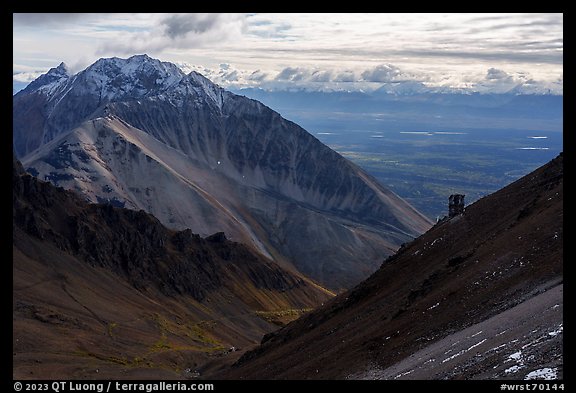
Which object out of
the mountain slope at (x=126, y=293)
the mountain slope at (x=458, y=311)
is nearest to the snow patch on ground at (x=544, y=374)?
the mountain slope at (x=458, y=311)

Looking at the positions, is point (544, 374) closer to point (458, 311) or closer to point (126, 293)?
point (458, 311)

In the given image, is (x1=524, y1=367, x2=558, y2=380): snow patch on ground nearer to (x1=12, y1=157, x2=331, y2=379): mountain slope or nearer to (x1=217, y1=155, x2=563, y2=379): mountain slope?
(x1=217, y1=155, x2=563, y2=379): mountain slope

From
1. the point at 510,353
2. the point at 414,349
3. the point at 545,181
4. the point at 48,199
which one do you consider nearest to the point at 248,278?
the point at 48,199

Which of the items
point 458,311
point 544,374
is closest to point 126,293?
point 458,311

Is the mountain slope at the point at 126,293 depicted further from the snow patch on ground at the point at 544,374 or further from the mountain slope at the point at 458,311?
the snow patch on ground at the point at 544,374

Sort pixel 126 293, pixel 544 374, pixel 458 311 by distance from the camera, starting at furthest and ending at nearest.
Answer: pixel 126 293 → pixel 458 311 → pixel 544 374
